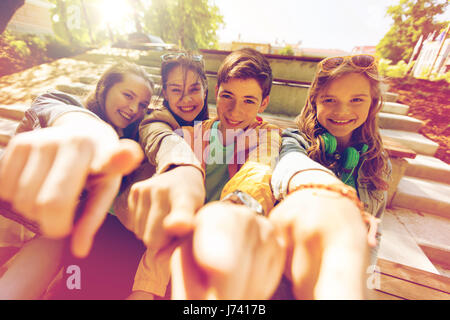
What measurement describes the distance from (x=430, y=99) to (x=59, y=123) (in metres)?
4.85

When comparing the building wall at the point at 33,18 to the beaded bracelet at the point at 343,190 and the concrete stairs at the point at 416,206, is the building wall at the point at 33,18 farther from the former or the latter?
the beaded bracelet at the point at 343,190

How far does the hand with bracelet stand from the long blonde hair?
25.6 inches

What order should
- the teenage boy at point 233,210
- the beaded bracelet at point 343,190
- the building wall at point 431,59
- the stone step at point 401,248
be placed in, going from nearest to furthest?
1. the teenage boy at point 233,210
2. the beaded bracelet at point 343,190
3. the stone step at point 401,248
4. the building wall at point 431,59

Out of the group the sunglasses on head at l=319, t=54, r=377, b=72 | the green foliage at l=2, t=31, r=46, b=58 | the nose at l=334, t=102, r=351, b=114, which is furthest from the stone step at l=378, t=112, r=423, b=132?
the green foliage at l=2, t=31, r=46, b=58

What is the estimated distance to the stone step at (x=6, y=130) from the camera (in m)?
2.29

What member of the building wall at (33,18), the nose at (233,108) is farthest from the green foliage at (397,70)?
the building wall at (33,18)

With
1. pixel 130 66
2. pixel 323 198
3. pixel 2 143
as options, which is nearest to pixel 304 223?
pixel 323 198

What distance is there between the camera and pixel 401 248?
1.51 m

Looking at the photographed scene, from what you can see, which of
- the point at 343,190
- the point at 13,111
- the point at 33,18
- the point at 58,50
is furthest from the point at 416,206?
the point at 33,18

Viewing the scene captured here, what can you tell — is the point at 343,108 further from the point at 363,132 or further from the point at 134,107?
the point at 134,107

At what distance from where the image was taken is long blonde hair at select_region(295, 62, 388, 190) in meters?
0.99

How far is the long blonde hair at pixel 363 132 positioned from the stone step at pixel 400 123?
2356mm

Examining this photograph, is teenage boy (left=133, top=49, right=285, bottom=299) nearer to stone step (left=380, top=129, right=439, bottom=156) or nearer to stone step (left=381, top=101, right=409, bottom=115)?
stone step (left=380, top=129, right=439, bottom=156)

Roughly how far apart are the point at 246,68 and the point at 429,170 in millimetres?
2835
